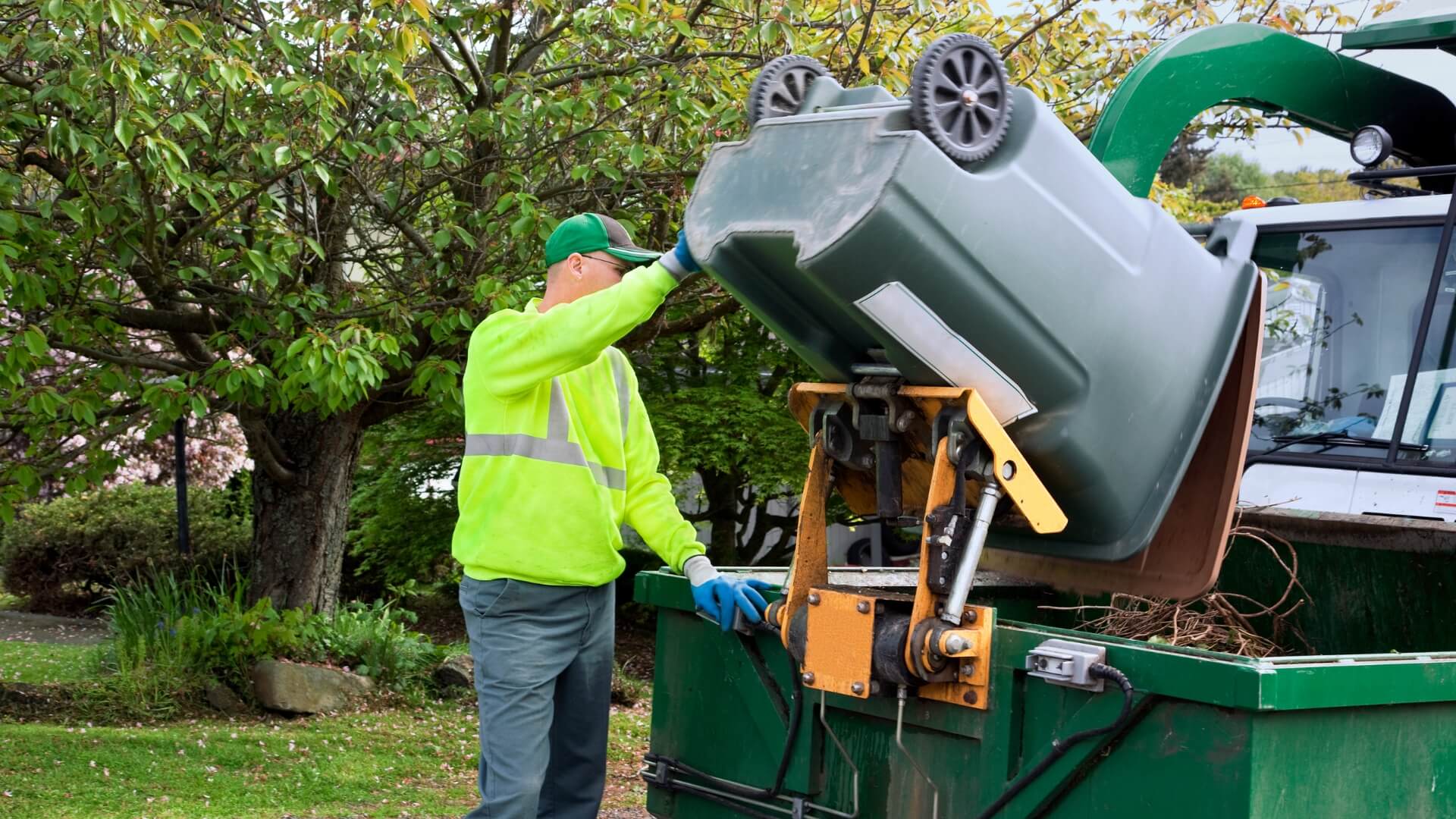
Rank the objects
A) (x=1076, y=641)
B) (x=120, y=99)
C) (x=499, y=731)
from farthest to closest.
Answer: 1. (x=120, y=99)
2. (x=499, y=731)
3. (x=1076, y=641)

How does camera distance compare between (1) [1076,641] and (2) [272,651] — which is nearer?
(1) [1076,641]

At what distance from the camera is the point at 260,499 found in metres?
8.10

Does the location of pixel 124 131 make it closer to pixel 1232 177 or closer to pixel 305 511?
pixel 305 511

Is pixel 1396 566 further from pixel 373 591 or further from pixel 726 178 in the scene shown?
pixel 373 591

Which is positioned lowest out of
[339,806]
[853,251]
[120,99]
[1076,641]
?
[339,806]

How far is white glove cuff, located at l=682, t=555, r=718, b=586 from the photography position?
3512 mm

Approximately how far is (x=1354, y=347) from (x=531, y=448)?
2.68 meters

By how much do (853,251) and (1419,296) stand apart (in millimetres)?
2615

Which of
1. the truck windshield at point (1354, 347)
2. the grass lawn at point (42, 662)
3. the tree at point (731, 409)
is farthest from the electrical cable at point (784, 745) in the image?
the grass lawn at point (42, 662)

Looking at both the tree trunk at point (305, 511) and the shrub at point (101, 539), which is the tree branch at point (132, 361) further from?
the shrub at point (101, 539)

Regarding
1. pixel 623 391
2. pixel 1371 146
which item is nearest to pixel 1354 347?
pixel 1371 146

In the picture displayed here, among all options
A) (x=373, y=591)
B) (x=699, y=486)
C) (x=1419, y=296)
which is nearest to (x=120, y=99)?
(x=1419, y=296)

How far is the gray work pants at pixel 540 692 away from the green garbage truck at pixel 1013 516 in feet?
0.63

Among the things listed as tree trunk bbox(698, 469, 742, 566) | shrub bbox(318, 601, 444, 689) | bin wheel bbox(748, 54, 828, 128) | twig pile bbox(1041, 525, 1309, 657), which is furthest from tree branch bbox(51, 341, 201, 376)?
tree trunk bbox(698, 469, 742, 566)
